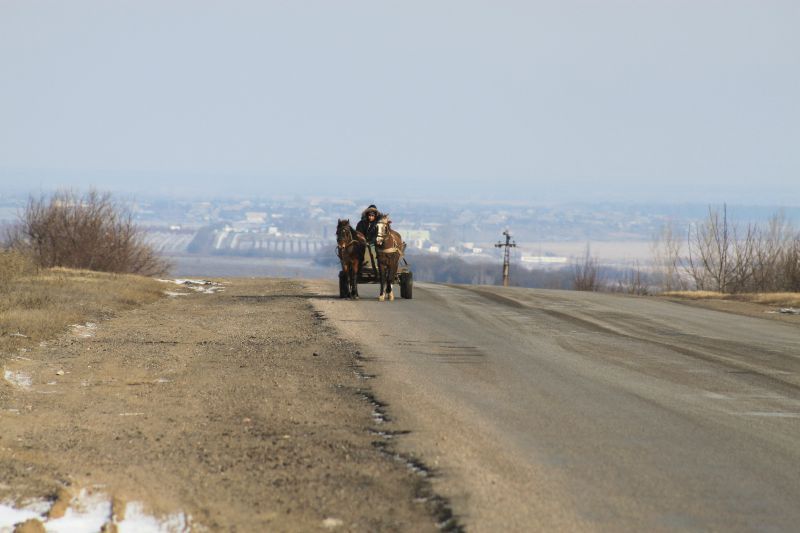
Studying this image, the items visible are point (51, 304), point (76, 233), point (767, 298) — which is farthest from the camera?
point (76, 233)

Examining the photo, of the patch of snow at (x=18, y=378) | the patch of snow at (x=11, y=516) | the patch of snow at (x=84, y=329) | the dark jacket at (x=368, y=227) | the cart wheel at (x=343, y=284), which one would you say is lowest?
the patch of snow at (x=11, y=516)

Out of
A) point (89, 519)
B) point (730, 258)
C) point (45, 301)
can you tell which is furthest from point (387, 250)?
point (730, 258)

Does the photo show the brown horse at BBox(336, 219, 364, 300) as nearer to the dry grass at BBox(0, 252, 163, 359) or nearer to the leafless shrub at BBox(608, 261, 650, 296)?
the dry grass at BBox(0, 252, 163, 359)

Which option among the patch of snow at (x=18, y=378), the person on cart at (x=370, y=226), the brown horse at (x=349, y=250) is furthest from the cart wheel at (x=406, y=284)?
the patch of snow at (x=18, y=378)

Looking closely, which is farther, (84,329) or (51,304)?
(51,304)

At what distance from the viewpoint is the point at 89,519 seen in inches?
303

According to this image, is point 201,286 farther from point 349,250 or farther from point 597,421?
→ point 597,421

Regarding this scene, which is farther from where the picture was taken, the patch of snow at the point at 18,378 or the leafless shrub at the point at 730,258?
the leafless shrub at the point at 730,258

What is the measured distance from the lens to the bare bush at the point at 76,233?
64875 mm

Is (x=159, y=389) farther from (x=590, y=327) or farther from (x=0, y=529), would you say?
(x=590, y=327)

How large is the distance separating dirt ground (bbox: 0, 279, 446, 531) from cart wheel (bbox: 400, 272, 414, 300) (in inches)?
515

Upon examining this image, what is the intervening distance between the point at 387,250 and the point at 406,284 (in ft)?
10.3

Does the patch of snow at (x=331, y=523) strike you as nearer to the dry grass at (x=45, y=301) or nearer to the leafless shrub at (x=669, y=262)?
the dry grass at (x=45, y=301)

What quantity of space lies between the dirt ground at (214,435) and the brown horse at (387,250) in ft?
33.8
